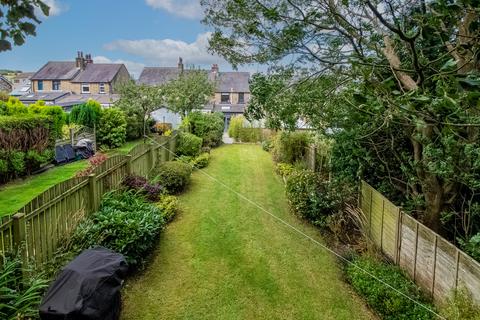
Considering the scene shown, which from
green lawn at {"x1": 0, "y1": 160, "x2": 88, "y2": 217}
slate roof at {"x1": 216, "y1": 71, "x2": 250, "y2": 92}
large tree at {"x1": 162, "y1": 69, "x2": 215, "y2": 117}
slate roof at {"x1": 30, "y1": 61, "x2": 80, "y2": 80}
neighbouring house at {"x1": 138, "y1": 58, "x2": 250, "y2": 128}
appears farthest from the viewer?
slate roof at {"x1": 30, "y1": 61, "x2": 80, "y2": 80}

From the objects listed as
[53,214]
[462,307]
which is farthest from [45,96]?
[462,307]

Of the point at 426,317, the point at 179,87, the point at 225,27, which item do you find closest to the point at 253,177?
the point at 225,27

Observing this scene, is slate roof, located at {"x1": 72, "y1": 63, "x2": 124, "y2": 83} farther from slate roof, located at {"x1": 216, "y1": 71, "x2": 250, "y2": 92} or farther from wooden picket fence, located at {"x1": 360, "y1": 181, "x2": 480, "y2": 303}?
wooden picket fence, located at {"x1": 360, "y1": 181, "x2": 480, "y2": 303}

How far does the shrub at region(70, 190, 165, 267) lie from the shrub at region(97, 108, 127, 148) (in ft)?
39.5

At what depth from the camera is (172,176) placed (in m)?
10.2

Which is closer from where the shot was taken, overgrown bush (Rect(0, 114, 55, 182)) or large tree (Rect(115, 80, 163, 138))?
overgrown bush (Rect(0, 114, 55, 182))

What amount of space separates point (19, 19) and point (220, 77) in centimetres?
3588

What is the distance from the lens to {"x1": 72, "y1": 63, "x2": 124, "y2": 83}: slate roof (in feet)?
129

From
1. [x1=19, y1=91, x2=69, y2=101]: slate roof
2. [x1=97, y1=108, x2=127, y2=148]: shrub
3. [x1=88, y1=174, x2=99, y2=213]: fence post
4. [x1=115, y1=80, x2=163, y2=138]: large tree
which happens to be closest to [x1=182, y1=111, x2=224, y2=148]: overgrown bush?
[x1=115, y1=80, x2=163, y2=138]: large tree

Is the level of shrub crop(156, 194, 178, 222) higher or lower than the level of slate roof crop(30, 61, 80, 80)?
lower

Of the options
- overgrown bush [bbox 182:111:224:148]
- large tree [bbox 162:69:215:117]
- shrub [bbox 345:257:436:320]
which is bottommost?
shrub [bbox 345:257:436:320]

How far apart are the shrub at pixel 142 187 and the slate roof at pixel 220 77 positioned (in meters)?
29.1

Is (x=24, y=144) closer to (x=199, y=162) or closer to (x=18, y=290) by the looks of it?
A: (x=199, y=162)

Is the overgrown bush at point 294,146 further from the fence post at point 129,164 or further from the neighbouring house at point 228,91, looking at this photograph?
the neighbouring house at point 228,91
